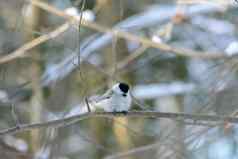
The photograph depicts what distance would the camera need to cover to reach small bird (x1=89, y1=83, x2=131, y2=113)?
4.69 metres

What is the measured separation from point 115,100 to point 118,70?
1382 millimetres

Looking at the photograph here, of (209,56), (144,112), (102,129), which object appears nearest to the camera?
(144,112)

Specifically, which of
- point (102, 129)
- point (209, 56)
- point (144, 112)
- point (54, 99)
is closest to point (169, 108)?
point (102, 129)

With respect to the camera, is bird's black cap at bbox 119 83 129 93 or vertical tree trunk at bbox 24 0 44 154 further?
vertical tree trunk at bbox 24 0 44 154

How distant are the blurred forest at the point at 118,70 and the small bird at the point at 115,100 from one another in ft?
0.82

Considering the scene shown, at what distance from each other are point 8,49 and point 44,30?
52 centimetres

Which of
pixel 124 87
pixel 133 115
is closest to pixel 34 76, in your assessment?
pixel 124 87

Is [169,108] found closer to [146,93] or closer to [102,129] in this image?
[146,93]

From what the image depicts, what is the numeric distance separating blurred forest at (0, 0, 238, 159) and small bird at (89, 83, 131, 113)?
248 mm

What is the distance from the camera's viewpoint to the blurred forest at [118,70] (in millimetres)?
5515

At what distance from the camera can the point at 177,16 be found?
660cm

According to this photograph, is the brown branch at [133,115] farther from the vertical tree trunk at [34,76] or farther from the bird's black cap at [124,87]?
the vertical tree trunk at [34,76]

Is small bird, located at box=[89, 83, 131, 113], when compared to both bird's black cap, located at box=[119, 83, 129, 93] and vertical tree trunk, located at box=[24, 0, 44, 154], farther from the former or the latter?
vertical tree trunk, located at box=[24, 0, 44, 154]

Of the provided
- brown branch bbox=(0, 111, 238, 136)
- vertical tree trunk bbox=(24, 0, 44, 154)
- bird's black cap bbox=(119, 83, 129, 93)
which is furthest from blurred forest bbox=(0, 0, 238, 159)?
brown branch bbox=(0, 111, 238, 136)
